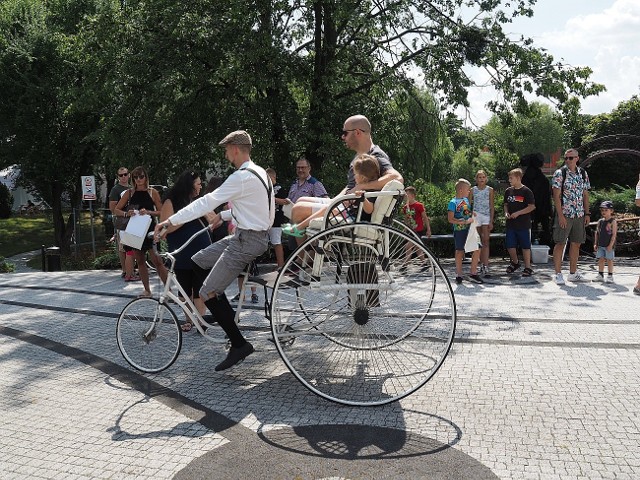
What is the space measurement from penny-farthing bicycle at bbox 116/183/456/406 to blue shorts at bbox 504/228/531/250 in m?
5.85

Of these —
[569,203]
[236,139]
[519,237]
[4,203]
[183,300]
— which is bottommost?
[183,300]

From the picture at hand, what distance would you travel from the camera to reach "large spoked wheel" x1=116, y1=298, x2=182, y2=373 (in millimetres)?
5594

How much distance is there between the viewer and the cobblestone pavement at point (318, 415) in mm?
3701

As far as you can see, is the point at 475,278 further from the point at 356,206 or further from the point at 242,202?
the point at 242,202

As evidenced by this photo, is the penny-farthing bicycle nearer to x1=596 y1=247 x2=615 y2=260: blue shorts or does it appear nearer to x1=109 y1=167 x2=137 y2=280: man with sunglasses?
x1=109 y1=167 x2=137 y2=280: man with sunglasses

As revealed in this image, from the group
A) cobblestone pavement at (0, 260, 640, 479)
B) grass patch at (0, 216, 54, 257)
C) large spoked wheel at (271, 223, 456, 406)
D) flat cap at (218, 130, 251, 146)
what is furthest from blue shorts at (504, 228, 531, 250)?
grass patch at (0, 216, 54, 257)

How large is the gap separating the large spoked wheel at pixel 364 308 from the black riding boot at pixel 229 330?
14.7 inches

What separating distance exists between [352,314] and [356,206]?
0.84 metres

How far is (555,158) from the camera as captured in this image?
241 feet

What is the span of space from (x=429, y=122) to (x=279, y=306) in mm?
15596

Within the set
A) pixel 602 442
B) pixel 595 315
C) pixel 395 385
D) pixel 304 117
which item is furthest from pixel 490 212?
pixel 602 442

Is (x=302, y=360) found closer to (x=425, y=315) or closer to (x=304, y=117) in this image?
(x=425, y=315)

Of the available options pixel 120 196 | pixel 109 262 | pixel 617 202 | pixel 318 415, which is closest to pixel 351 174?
pixel 318 415

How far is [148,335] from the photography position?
5684 millimetres
